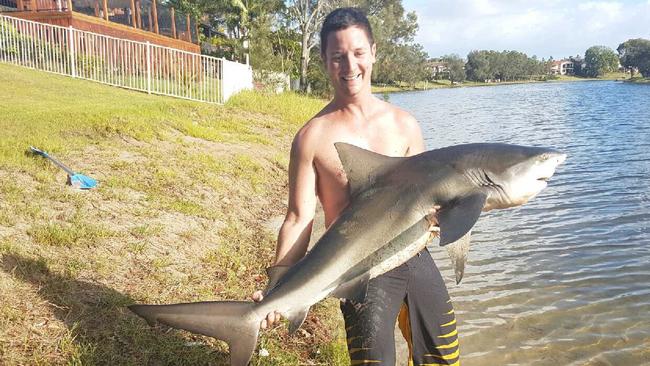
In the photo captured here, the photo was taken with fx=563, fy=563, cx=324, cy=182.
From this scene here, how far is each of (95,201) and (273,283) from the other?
17.0 feet

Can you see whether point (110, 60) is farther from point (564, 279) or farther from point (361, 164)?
point (361, 164)

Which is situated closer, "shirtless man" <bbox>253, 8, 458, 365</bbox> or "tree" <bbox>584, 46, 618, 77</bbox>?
"shirtless man" <bbox>253, 8, 458, 365</bbox>

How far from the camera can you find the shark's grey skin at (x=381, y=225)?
2.75 metres

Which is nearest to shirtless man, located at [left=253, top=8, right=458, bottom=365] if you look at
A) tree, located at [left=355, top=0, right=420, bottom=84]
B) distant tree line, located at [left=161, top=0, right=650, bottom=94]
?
distant tree line, located at [left=161, top=0, right=650, bottom=94]

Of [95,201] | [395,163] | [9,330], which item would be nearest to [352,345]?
Answer: [395,163]

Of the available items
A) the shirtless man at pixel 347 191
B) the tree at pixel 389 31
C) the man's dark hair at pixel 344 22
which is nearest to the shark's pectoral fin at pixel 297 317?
the shirtless man at pixel 347 191

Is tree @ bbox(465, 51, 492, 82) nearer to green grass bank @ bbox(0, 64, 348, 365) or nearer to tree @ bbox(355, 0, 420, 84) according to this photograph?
tree @ bbox(355, 0, 420, 84)

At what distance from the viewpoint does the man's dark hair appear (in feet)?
10.5

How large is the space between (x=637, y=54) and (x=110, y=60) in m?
158

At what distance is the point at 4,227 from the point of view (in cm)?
593

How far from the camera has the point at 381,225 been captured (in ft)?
9.11

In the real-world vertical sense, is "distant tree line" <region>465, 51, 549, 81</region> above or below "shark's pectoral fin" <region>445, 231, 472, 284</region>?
above

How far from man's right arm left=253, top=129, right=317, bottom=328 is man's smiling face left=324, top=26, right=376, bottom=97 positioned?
0.41 metres

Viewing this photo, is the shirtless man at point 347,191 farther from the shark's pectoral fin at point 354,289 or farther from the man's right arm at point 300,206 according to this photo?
the shark's pectoral fin at point 354,289
